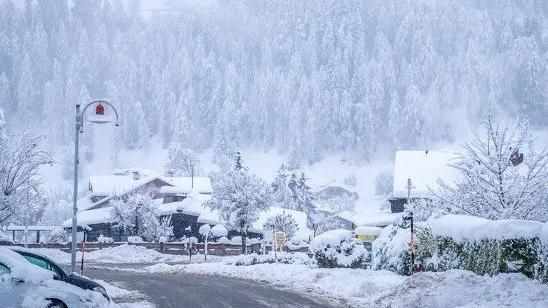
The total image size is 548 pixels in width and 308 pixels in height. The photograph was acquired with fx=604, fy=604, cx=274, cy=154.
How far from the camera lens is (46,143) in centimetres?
16938

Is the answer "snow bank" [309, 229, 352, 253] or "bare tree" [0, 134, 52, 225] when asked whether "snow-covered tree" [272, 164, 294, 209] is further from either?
"snow bank" [309, 229, 352, 253]

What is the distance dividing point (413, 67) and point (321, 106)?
35735 millimetres

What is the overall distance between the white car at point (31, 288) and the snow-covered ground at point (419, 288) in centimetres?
784

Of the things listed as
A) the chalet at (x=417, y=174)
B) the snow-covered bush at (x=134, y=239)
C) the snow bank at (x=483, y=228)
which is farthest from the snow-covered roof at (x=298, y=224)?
the snow bank at (x=483, y=228)

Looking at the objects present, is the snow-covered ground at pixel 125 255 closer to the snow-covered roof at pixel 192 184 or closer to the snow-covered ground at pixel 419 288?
the snow-covered ground at pixel 419 288

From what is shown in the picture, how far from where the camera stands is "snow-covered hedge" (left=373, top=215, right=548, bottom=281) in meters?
14.2

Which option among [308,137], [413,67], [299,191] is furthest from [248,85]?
[299,191]

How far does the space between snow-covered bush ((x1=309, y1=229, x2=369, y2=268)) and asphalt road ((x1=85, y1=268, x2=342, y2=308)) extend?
3.37 metres

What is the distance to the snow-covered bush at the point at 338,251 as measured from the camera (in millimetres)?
25250

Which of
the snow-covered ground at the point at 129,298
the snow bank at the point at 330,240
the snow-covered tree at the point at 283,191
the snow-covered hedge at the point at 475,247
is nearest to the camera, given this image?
the snow-covered hedge at the point at 475,247

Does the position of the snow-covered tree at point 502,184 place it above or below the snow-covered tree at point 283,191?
below

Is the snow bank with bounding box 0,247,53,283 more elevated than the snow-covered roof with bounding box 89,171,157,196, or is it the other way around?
the snow-covered roof with bounding box 89,171,157,196

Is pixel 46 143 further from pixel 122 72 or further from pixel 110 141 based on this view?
pixel 122 72

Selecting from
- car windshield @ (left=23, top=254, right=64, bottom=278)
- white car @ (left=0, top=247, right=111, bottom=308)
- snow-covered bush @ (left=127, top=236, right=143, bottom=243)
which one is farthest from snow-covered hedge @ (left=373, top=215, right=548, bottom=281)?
snow-covered bush @ (left=127, top=236, right=143, bottom=243)
